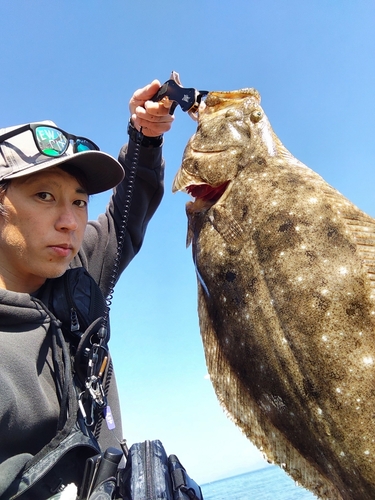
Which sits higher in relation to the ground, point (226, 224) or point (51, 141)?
point (51, 141)

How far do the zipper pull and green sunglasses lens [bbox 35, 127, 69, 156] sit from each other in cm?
115

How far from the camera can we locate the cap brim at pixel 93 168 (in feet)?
9.17

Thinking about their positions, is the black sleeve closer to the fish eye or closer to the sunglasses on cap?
the sunglasses on cap

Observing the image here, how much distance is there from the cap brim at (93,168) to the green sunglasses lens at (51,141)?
89 millimetres

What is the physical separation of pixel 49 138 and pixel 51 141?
0.09 ft

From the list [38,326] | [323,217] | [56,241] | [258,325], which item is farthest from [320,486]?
[56,241]

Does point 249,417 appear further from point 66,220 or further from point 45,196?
point 45,196

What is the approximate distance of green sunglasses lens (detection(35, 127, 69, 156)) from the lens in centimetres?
296

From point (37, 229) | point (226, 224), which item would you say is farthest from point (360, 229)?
point (37, 229)

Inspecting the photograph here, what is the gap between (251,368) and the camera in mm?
2340

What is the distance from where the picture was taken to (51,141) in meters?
3.03

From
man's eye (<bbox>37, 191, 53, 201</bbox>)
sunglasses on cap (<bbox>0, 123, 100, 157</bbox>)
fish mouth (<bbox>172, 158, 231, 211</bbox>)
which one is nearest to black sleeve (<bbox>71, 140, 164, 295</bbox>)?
sunglasses on cap (<bbox>0, 123, 100, 157</bbox>)

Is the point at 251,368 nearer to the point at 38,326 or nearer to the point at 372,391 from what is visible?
the point at 372,391

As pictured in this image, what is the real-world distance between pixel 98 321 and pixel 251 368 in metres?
1.07
